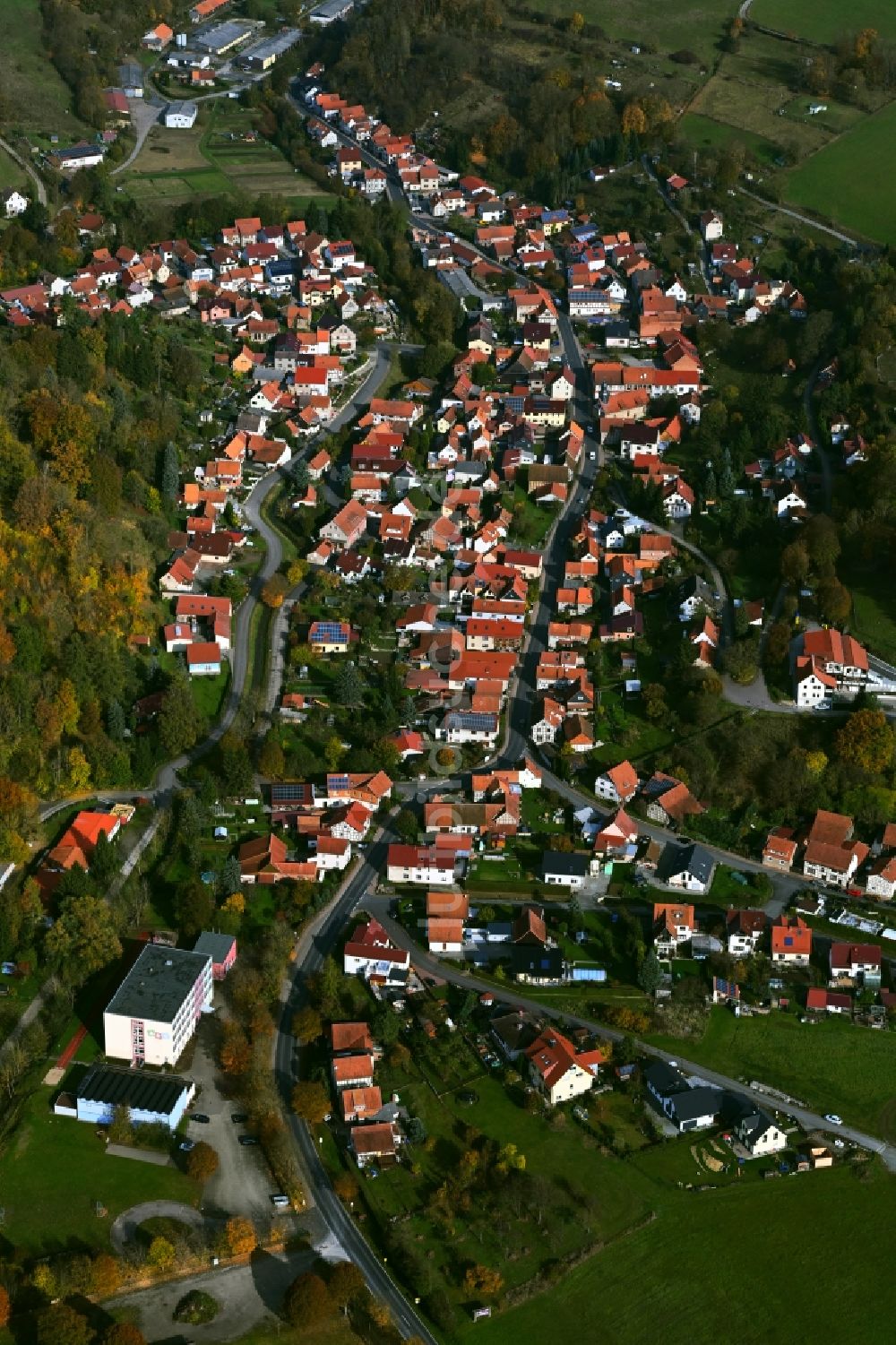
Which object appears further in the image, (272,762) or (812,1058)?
(272,762)

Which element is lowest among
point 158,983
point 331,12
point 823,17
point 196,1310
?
point 196,1310

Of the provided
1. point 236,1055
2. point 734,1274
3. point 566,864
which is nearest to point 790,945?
point 566,864

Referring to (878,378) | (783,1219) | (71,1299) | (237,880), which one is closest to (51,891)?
(237,880)

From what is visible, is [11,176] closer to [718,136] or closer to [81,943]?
[718,136]

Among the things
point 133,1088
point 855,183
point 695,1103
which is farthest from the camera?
point 855,183

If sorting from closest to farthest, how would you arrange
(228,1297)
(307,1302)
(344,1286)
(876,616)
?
(307,1302)
(344,1286)
(228,1297)
(876,616)

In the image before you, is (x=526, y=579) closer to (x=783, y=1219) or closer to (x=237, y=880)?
(x=237, y=880)
